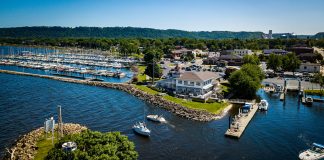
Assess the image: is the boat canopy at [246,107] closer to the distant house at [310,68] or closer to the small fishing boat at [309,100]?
the small fishing boat at [309,100]

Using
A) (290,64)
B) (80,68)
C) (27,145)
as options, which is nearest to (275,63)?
(290,64)

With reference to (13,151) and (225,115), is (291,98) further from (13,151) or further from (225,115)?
(13,151)

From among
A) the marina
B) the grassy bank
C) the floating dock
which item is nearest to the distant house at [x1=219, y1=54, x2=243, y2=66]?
the marina

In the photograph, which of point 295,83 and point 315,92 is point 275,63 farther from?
point 315,92

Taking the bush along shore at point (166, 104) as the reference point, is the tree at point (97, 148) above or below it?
above

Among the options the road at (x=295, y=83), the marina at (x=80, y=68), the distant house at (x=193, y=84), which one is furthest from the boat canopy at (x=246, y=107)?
the marina at (x=80, y=68)

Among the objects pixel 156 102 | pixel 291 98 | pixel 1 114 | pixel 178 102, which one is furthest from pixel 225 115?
pixel 1 114

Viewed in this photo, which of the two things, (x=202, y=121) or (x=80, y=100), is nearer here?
(x=202, y=121)
